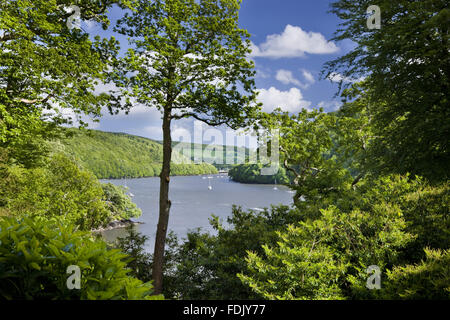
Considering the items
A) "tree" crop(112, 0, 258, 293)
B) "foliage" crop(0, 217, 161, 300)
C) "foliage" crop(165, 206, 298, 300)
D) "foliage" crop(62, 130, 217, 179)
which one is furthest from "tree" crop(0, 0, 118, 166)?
"foliage" crop(62, 130, 217, 179)

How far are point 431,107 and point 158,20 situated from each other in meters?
7.89

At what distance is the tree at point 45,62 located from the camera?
728 cm

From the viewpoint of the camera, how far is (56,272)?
1647 millimetres

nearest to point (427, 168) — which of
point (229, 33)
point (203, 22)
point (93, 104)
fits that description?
point (229, 33)

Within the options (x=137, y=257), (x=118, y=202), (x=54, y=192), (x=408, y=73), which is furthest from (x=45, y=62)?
(x=118, y=202)

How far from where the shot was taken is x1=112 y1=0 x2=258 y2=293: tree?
345 inches

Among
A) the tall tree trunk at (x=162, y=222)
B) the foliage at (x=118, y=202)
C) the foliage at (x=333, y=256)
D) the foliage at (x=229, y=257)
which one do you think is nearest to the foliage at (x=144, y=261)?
the tall tree trunk at (x=162, y=222)

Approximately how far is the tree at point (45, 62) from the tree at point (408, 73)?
6.90 m

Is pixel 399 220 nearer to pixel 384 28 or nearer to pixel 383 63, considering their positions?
pixel 383 63

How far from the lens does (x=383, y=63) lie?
19.0 feet

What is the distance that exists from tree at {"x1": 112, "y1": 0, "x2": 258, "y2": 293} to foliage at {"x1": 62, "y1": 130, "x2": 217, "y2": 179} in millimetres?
26379

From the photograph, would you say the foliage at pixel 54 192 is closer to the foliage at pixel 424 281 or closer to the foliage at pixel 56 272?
the foliage at pixel 56 272

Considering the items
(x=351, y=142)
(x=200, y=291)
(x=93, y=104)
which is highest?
(x=93, y=104)

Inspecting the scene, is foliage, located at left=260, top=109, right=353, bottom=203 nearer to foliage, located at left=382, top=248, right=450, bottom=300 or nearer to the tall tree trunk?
the tall tree trunk
